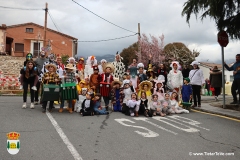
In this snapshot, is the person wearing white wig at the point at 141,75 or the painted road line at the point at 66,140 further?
the person wearing white wig at the point at 141,75

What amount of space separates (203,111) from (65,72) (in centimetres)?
509

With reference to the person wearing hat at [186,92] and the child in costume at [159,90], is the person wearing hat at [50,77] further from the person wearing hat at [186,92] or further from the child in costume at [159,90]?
the person wearing hat at [186,92]

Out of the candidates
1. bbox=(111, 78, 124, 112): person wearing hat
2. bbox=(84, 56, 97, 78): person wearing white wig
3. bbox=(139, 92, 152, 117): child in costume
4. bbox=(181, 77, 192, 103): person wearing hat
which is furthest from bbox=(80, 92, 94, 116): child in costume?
bbox=(181, 77, 192, 103): person wearing hat

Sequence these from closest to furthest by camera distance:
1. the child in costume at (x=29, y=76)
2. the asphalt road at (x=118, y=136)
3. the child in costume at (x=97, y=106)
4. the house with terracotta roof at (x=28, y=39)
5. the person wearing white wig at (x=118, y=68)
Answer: the asphalt road at (x=118, y=136), the child in costume at (x=97, y=106), the child in costume at (x=29, y=76), the person wearing white wig at (x=118, y=68), the house with terracotta roof at (x=28, y=39)

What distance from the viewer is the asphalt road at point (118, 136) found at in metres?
5.28

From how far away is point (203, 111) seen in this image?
34.8ft

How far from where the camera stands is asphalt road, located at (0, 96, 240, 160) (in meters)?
5.28

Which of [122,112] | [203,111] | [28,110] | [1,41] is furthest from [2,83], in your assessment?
[1,41]

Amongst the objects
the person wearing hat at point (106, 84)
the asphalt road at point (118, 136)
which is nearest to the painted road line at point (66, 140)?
the asphalt road at point (118, 136)

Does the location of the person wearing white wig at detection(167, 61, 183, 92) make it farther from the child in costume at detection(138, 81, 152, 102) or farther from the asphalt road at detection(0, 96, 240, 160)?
the asphalt road at detection(0, 96, 240, 160)

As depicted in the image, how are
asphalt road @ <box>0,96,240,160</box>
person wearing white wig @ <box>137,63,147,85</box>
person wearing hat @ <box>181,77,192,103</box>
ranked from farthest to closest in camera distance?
person wearing white wig @ <box>137,63,147,85</box> < person wearing hat @ <box>181,77,192,103</box> < asphalt road @ <box>0,96,240,160</box>

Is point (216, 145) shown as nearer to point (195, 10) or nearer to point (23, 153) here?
point (23, 153)

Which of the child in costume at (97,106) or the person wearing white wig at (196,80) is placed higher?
the person wearing white wig at (196,80)

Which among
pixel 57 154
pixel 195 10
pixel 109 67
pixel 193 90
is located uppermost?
pixel 195 10
